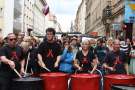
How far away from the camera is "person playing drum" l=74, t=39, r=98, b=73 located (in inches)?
395

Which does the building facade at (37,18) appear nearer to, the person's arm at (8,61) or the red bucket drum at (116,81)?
the person's arm at (8,61)

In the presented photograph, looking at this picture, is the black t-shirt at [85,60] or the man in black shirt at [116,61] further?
the man in black shirt at [116,61]

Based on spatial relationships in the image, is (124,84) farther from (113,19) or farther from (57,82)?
(113,19)

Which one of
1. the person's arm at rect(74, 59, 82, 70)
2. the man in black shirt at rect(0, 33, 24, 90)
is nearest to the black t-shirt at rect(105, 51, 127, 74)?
the person's arm at rect(74, 59, 82, 70)

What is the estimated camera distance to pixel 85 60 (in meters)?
10.0

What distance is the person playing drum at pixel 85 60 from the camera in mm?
10031

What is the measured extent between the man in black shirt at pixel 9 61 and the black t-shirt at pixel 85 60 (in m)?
1.60

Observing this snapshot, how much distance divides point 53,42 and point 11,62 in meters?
1.52

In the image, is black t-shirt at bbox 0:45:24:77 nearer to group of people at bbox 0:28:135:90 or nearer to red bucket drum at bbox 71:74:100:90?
group of people at bbox 0:28:135:90

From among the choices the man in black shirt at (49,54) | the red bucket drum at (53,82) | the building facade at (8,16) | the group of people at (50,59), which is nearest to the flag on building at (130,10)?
the group of people at (50,59)

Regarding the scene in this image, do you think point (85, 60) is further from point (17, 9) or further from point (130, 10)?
point (17, 9)

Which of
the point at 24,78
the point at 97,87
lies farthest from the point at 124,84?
the point at 24,78

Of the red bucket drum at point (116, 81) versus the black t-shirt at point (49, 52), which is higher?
the black t-shirt at point (49, 52)

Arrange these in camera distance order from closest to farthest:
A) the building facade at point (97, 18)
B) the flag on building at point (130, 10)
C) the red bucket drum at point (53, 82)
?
1. the red bucket drum at point (53, 82)
2. the flag on building at point (130, 10)
3. the building facade at point (97, 18)
